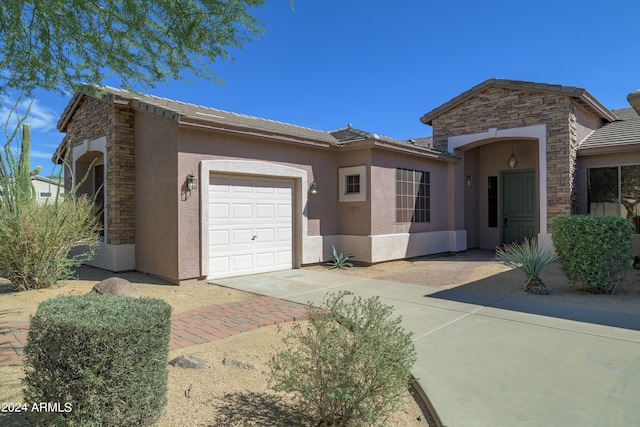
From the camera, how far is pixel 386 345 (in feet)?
8.90

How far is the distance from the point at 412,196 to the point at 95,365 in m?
10.6

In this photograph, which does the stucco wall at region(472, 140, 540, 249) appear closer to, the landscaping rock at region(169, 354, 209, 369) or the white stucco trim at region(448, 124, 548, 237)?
the white stucco trim at region(448, 124, 548, 237)

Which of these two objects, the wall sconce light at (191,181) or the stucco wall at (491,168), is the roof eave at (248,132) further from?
the stucco wall at (491,168)

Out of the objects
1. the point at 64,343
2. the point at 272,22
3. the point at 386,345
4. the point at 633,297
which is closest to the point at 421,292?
the point at 633,297

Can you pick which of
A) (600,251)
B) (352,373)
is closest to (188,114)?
(352,373)

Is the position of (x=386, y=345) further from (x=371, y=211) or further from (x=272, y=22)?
(x=371, y=211)

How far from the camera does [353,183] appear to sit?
11.0 meters

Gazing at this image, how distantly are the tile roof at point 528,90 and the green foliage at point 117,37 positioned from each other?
32.0 feet

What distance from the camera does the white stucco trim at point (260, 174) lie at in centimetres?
827

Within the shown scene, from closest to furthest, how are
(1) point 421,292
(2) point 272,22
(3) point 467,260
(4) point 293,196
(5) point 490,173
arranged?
(2) point 272,22 < (1) point 421,292 < (4) point 293,196 < (3) point 467,260 < (5) point 490,173

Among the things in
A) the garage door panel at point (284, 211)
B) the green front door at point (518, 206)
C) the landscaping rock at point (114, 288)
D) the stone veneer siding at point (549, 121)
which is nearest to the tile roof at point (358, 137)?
the stone veneer siding at point (549, 121)

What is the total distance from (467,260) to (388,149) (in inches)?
164

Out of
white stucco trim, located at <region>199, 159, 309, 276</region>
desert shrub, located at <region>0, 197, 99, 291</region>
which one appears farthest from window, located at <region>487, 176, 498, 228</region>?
desert shrub, located at <region>0, 197, 99, 291</region>

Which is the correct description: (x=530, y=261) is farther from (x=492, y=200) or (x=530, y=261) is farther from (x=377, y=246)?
(x=492, y=200)
